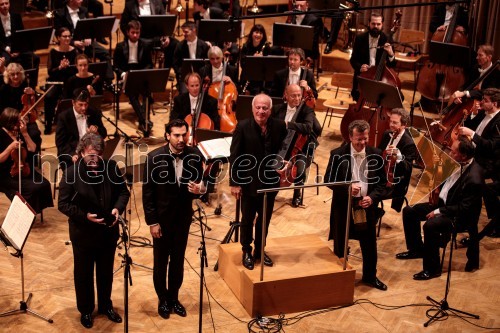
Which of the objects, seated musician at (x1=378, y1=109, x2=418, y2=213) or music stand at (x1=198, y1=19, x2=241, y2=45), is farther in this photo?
music stand at (x1=198, y1=19, x2=241, y2=45)

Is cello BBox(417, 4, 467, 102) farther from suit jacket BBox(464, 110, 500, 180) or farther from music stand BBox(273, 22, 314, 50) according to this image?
suit jacket BBox(464, 110, 500, 180)

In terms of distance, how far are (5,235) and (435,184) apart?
328 cm

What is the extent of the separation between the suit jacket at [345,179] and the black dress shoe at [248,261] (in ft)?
2.62

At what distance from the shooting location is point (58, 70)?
9.30 meters

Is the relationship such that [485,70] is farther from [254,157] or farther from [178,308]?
[178,308]

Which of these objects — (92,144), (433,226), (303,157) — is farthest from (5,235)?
(433,226)

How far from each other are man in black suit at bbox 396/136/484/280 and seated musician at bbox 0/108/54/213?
11.2 ft

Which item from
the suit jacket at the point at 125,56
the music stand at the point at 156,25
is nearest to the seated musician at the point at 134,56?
the suit jacket at the point at 125,56

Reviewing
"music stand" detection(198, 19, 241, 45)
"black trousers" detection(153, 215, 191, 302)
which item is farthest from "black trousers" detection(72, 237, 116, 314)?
"music stand" detection(198, 19, 241, 45)

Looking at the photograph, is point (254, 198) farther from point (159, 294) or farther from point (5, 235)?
point (5, 235)

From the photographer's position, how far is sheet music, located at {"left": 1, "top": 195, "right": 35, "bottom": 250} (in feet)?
17.9

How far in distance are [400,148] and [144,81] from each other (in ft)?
10.4

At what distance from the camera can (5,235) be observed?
5.66 metres

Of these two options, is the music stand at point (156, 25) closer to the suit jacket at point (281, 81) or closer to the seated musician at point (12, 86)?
the suit jacket at point (281, 81)
